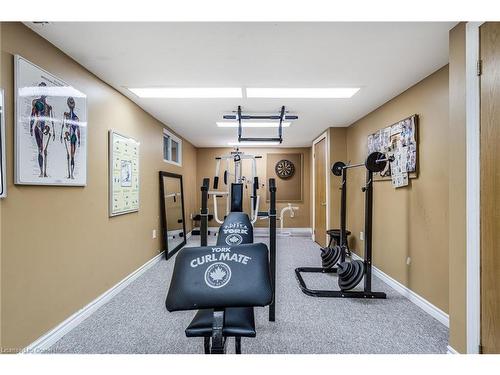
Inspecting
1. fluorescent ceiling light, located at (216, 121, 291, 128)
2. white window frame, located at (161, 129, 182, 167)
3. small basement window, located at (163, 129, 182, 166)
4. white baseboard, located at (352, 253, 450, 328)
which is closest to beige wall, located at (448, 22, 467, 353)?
white baseboard, located at (352, 253, 450, 328)

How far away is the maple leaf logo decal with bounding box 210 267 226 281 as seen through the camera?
3.89 feet

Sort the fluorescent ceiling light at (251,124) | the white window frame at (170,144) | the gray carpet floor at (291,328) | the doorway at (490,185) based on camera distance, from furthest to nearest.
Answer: the white window frame at (170,144), the fluorescent ceiling light at (251,124), the gray carpet floor at (291,328), the doorway at (490,185)

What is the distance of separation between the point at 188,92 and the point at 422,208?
274 cm

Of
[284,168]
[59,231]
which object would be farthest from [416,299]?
[284,168]

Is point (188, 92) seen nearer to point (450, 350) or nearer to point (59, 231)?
point (59, 231)

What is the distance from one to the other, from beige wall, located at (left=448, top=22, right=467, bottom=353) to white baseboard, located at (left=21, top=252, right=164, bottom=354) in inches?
113

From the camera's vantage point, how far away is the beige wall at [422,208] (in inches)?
89.9

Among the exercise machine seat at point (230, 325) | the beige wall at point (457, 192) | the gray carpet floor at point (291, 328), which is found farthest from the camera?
the gray carpet floor at point (291, 328)

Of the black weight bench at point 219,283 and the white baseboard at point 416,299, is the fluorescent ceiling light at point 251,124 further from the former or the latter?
the black weight bench at point 219,283

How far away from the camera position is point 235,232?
8.57 feet

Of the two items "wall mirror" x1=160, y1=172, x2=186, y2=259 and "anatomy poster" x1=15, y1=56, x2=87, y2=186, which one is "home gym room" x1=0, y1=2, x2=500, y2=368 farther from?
"wall mirror" x1=160, y1=172, x2=186, y2=259

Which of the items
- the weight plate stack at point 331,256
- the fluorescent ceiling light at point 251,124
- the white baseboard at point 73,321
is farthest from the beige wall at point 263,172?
the white baseboard at point 73,321

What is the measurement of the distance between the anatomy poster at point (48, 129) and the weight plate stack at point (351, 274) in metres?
2.79
